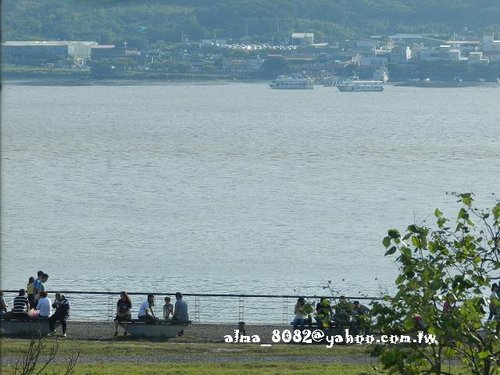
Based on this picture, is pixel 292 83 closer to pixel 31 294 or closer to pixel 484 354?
pixel 31 294

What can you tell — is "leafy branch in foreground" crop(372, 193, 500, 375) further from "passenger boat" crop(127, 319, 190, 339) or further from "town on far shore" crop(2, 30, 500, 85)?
"town on far shore" crop(2, 30, 500, 85)

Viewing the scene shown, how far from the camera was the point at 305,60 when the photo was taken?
123 meters

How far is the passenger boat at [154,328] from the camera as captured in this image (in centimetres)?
1219

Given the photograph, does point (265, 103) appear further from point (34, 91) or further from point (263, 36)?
point (263, 36)

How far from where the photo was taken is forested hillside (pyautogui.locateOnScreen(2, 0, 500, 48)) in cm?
10231

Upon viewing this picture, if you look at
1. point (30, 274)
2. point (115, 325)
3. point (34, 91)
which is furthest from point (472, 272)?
point (34, 91)

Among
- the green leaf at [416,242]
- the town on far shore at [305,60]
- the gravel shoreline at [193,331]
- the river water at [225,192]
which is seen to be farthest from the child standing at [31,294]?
the town on far shore at [305,60]

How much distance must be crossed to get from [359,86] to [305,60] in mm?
10724

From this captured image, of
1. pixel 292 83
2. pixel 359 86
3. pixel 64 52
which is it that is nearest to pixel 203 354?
pixel 64 52

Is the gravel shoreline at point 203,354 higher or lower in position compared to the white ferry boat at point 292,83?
higher

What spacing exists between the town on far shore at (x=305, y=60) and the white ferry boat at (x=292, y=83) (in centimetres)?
469

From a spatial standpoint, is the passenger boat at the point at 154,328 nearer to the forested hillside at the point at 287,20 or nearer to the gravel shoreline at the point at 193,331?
the gravel shoreline at the point at 193,331

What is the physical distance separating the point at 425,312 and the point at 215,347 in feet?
17.9

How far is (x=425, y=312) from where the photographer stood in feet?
20.0
